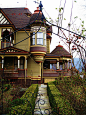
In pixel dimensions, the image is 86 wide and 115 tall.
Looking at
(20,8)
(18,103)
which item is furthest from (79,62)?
(20,8)

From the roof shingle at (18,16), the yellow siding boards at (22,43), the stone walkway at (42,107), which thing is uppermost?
the roof shingle at (18,16)

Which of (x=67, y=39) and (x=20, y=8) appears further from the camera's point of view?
(x=20, y=8)

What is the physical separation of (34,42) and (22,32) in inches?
95.2

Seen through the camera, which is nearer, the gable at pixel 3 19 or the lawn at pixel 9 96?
the lawn at pixel 9 96

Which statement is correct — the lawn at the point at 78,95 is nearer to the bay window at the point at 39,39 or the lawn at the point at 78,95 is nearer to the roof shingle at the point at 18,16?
the bay window at the point at 39,39

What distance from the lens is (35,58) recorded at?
18.2 metres

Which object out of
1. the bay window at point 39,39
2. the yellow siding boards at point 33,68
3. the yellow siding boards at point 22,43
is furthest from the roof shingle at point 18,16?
the yellow siding boards at point 33,68

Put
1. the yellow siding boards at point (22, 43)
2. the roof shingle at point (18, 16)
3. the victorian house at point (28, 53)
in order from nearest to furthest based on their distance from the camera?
the victorian house at point (28, 53), the yellow siding boards at point (22, 43), the roof shingle at point (18, 16)

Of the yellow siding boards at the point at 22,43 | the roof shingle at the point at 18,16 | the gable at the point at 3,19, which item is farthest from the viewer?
the roof shingle at the point at 18,16

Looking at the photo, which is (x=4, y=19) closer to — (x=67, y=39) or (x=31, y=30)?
(x=31, y=30)

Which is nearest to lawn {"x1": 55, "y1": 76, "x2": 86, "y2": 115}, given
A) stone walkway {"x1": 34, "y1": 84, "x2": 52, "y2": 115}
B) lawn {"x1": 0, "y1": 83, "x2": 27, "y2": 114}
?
stone walkway {"x1": 34, "y1": 84, "x2": 52, "y2": 115}

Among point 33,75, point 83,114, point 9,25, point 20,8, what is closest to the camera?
point 83,114

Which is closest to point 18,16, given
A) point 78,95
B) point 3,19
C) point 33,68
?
point 3,19

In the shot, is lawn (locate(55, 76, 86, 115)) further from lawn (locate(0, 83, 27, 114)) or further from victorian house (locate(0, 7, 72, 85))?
victorian house (locate(0, 7, 72, 85))
